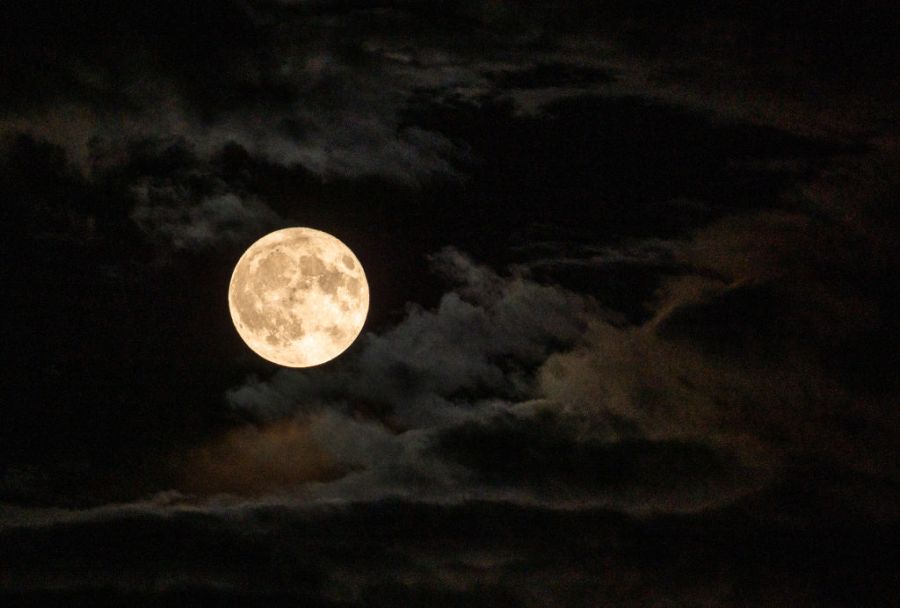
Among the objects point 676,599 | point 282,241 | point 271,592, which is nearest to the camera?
point 282,241

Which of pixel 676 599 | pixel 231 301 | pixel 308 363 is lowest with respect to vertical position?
pixel 676 599

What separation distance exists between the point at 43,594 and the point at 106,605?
0.68m

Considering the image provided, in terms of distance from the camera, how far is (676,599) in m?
6.82

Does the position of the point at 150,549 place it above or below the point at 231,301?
below

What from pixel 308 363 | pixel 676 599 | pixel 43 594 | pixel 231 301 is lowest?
pixel 676 599

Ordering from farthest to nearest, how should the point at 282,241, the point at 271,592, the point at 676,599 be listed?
the point at 271,592 → the point at 676,599 → the point at 282,241

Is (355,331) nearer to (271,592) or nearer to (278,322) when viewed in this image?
(278,322)

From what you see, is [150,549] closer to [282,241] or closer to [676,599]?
[282,241]

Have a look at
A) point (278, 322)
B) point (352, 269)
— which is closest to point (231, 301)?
point (278, 322)

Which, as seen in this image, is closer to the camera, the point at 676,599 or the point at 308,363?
the point at 308,363

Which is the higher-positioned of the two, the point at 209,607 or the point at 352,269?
the point at 352,269

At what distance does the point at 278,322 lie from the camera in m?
5.07

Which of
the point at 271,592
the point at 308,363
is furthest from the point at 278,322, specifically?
the point at 271,592

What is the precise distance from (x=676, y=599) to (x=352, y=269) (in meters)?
4.44
